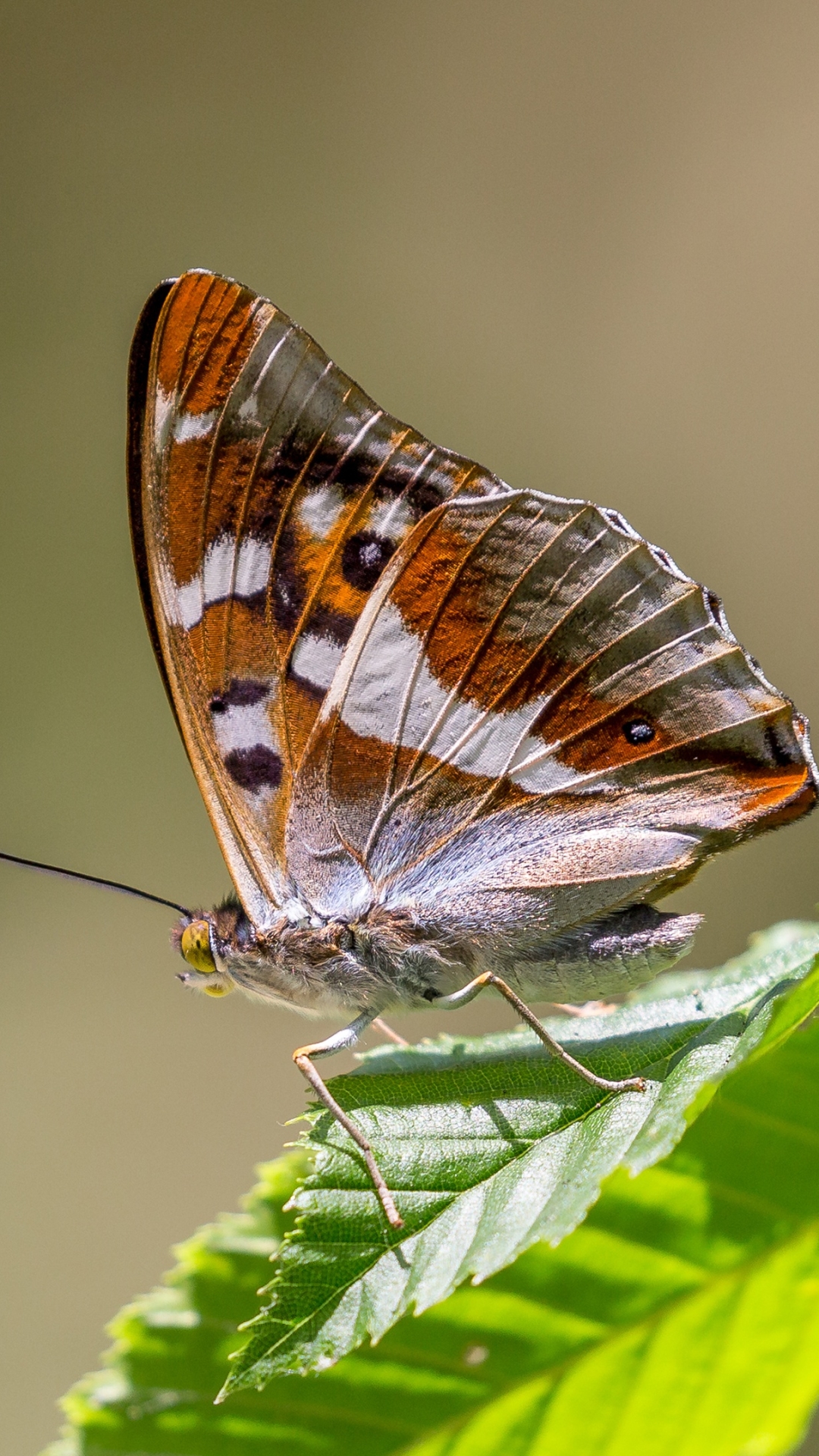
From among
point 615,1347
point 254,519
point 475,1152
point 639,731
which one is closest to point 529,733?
point 639,731

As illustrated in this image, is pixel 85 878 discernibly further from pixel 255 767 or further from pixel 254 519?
pixel 254 519

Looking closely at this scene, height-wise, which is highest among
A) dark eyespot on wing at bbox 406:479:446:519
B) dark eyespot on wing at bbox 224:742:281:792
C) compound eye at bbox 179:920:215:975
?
dark eyespot on wing at bbox 406:479:446:519

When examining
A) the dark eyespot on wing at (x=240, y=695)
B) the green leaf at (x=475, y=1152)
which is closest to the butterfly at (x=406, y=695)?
the dark eyespot on wing at (x=240, y=695)

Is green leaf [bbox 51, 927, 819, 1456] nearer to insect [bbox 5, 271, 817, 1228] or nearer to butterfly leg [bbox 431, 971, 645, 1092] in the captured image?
butterfly leg [bbox 431, 971, 645, 1092]

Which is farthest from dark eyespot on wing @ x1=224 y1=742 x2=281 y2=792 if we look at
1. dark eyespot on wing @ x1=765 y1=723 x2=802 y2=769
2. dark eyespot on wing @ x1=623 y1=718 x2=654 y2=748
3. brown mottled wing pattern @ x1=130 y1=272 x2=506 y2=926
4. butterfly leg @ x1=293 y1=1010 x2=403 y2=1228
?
dark eyespot on wing @ x1=765 y1=723 x2=802 y2=769

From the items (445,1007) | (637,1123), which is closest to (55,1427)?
(445,1007)

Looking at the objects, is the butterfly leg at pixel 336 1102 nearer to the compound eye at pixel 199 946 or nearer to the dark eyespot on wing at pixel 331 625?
the compound eye at pixel 199 946
